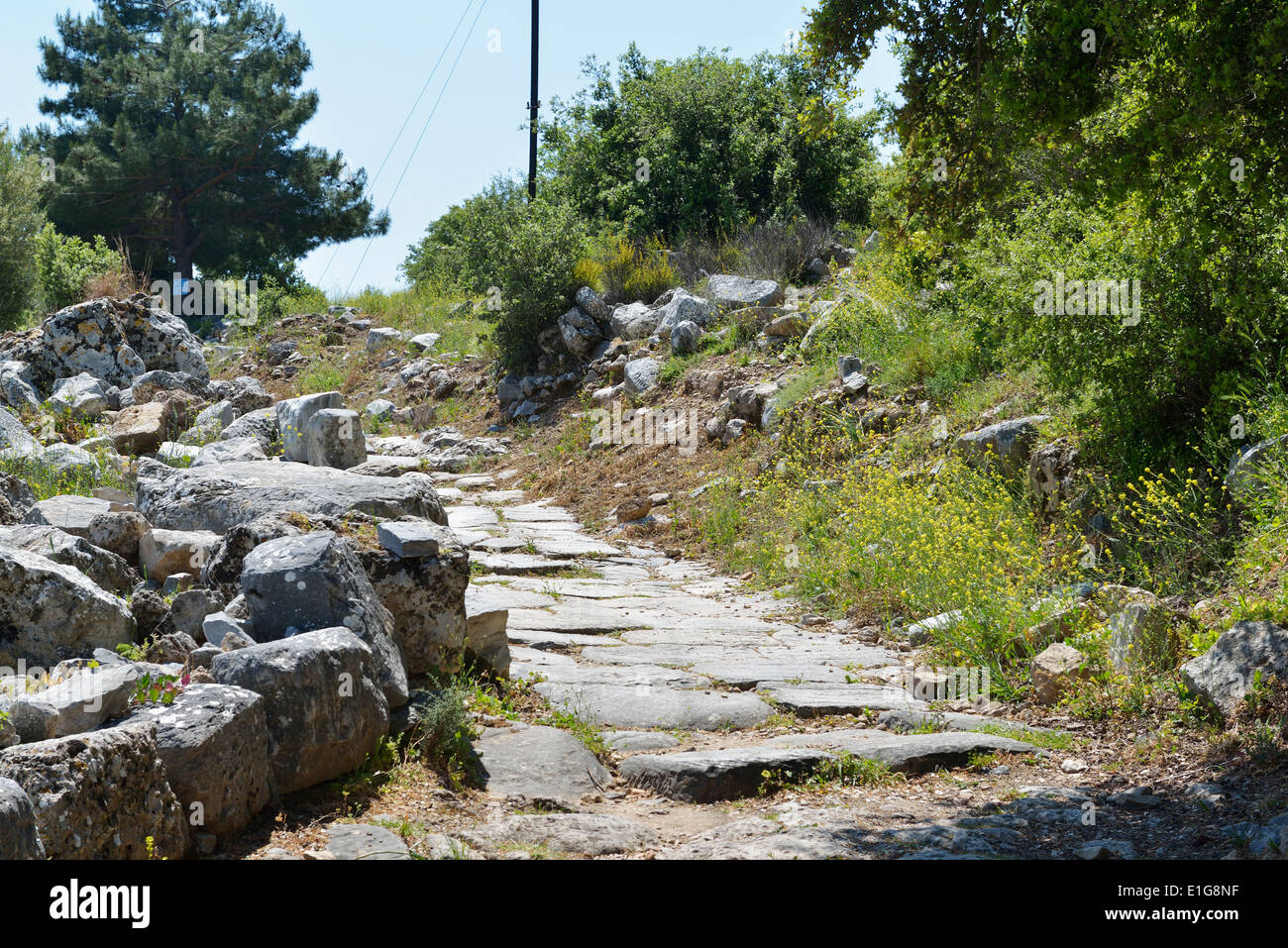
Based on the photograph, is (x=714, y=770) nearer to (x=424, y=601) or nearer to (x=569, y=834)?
(x=569, y=834)

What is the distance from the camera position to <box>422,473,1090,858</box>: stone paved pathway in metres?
3.80

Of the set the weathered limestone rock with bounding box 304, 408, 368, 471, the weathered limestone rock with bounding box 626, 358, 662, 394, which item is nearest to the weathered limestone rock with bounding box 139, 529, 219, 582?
the weathered limestone rock with bounding box 304, 408, 368, 471

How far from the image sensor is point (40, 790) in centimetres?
275

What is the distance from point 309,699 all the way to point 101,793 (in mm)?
940

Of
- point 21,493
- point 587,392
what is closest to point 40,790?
point 21,493

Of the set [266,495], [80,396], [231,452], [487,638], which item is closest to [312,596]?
[487,638]

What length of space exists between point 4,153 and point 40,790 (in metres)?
23.6

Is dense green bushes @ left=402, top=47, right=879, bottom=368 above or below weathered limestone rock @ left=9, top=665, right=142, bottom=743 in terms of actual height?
above

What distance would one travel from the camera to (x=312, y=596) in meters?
4.32

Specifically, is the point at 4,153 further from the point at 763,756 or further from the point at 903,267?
the point at 763,756

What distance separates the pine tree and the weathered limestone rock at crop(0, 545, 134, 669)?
24607 mm

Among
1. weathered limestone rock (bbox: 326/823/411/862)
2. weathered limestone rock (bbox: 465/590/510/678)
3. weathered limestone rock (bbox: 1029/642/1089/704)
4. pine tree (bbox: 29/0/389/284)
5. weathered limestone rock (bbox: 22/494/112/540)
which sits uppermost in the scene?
pine tree (bbox: 29/0/389/284)

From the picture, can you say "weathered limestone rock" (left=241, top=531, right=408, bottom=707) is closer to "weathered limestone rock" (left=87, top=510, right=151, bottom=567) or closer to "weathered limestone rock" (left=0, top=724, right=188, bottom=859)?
"weathered limestone rock" (left=0, top=724, right=188, bottom=859)

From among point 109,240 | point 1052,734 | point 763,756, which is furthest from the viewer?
point 109,240
